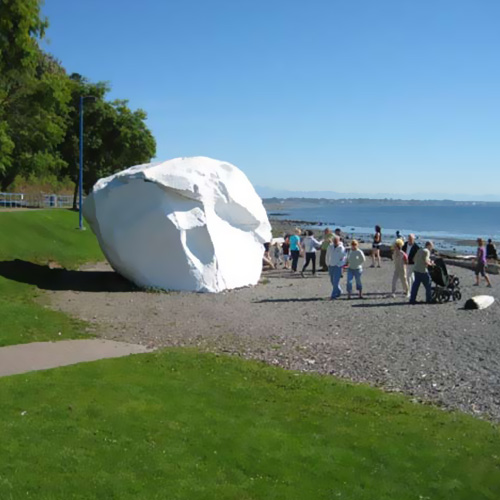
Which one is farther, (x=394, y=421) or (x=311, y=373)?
(x=311, y=373)

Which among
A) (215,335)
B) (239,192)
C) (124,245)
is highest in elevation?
(239,192)

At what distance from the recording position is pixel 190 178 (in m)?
21.3

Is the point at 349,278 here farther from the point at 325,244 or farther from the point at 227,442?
the point at 227,442

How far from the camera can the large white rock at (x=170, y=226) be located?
20.6 meters

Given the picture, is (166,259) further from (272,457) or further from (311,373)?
(272,457)

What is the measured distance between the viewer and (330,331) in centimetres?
1502

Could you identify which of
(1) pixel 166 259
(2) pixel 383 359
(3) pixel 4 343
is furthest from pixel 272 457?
(1) pixel 166 259

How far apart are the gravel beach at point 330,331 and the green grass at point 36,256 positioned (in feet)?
2.81

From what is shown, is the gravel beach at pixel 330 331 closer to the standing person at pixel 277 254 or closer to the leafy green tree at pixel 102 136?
the standing person at pixel 277 254

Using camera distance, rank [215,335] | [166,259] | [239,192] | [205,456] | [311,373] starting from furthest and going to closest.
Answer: [239,192] < [166,259] < [215,335] < [311,373] < [205,456]

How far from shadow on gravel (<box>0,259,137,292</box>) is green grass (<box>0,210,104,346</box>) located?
79cm

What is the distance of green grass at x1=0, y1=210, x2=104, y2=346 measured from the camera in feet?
44.7

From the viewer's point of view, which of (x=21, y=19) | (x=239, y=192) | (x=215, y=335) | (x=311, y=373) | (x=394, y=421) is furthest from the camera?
(x=21, y=19)

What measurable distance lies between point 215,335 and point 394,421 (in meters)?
6.39
